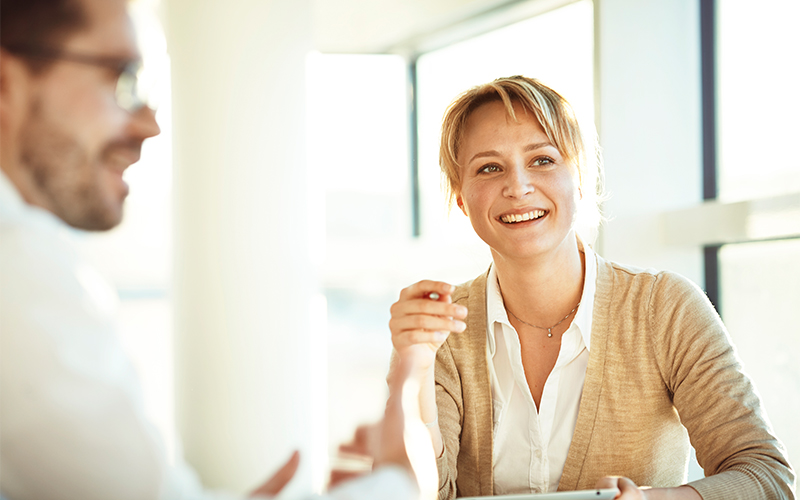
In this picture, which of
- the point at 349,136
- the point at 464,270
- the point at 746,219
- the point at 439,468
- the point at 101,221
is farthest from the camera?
the point at 349,136

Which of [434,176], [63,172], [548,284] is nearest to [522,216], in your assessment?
[548,284]

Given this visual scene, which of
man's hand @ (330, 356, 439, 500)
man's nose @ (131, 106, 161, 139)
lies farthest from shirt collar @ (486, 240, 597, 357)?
man's nose @ (131, 106, 161, 139)

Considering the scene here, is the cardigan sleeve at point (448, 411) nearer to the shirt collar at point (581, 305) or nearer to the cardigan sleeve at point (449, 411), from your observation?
the cardigan sleeve at point (449, 411)

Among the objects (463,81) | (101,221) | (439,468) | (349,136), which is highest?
(463,81)

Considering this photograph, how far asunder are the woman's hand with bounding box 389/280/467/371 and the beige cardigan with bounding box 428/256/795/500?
11.9 inches

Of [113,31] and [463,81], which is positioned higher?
[463,81]

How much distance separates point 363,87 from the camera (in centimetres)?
453

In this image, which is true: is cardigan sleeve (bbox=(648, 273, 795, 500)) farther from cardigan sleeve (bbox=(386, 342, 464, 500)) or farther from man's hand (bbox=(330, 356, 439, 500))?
man's hand (bbox=(330, 356, 439, 500))

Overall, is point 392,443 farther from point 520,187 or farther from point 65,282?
point 520,187

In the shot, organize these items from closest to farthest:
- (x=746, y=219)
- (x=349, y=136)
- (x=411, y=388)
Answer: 1. (x=411, y=388)
2. (x=746, y=219)
3. (x=349, y=136)

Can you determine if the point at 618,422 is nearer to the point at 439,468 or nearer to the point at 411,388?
the point at 439,468

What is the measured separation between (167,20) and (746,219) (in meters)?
2.83

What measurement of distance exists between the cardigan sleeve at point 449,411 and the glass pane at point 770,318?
1816 mm

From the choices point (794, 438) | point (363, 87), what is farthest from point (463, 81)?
point (794, 438)
